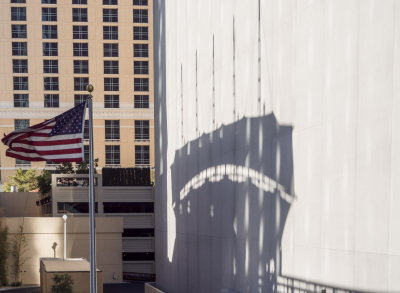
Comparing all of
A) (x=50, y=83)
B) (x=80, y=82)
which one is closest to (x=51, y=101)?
(x=50, y=83)

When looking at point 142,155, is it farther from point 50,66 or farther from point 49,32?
point 49,32

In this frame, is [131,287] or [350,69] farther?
[131,287]

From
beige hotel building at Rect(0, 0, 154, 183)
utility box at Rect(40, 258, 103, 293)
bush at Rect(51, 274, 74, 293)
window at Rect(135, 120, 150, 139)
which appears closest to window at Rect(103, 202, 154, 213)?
utility box at Rect(40, 258, 103, 293)

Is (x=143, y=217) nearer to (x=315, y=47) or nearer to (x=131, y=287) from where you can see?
(x=131, y=287)

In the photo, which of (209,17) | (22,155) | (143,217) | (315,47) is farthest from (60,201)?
(315,47)

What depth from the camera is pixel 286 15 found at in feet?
59.4

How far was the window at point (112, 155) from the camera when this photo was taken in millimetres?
98125

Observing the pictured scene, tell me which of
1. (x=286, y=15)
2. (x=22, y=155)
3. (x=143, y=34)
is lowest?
(x=22, y=155)

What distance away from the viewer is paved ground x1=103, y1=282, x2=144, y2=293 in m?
54.5

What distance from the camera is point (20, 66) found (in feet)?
321

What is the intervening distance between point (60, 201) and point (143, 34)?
1628 inches

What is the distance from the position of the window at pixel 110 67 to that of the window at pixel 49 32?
302 inches

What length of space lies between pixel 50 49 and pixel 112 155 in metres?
16.1

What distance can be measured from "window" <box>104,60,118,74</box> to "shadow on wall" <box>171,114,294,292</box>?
67.3 metres
